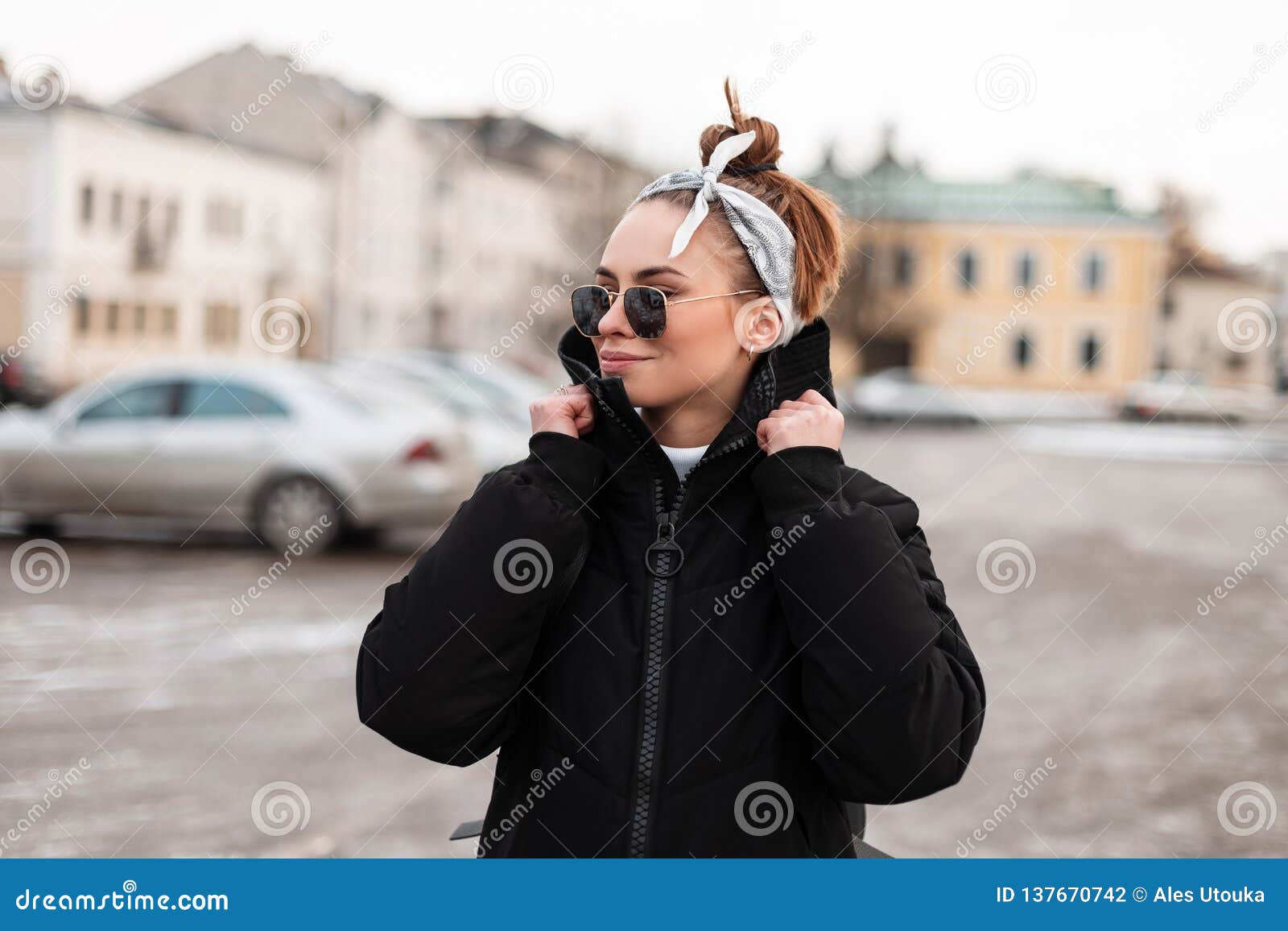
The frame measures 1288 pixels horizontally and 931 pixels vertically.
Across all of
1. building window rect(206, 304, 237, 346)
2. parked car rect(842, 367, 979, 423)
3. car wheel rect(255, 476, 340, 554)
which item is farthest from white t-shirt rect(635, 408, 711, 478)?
building window rect(206, 304, 237, 346)

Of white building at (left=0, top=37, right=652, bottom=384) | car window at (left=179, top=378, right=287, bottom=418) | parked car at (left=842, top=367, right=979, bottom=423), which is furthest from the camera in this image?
parked car at (left=842, top=367, right=979, bottom=423)

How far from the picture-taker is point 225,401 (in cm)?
1052

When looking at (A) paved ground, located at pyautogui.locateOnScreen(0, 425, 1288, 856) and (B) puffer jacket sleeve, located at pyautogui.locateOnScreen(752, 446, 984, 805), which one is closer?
(B) puffer jacket sleeve, located at pyautogui.locateOnScreen(752, 446, 984, 805)

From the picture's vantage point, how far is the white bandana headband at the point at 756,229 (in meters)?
1.83

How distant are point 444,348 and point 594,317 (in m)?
49.0

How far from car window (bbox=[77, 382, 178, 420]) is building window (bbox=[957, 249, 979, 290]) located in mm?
51625

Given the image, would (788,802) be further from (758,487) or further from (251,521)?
(251,521)

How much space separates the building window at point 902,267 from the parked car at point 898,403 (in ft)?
43.2

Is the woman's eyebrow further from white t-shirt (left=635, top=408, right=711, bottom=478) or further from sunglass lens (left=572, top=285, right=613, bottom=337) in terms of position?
white t-shirt (left=635, top=408, right=711, bottom=478)

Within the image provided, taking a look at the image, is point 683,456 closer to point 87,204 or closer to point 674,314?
point 674,314

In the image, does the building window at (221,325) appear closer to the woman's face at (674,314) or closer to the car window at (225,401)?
the car window at (225,401)

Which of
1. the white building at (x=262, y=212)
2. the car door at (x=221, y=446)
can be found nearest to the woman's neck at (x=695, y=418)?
the car door at (x=221, y=446)

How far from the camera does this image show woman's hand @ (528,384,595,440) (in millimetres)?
1817

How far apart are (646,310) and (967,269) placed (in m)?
59.6
